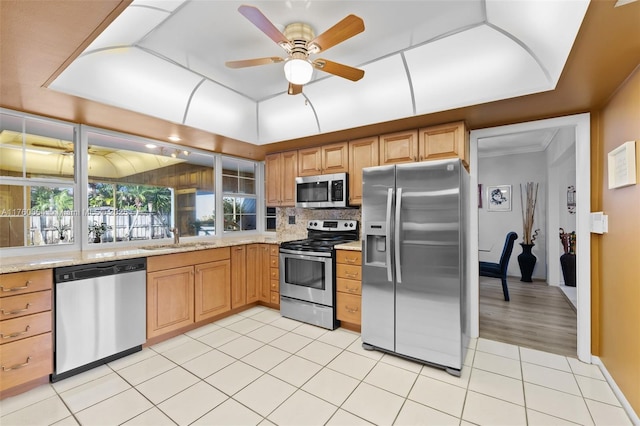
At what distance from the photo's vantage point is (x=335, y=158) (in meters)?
3.58

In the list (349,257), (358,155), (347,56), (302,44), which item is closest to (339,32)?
(302,44)

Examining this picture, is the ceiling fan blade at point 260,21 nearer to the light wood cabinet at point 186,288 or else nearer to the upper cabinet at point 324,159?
the upper cabinet at point 324,159

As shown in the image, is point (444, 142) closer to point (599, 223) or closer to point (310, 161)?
point (599, 223)

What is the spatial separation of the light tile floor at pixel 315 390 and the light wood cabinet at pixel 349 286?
0.35 meters

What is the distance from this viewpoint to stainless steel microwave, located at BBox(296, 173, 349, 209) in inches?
136

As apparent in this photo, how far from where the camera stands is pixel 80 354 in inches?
88.6

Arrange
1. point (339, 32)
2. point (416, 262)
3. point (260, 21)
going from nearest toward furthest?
point (260, 21), point (339, 32), point (416, 262)

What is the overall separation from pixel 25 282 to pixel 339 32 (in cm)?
276

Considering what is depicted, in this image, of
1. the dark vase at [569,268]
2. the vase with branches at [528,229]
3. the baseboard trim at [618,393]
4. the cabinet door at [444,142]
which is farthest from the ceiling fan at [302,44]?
the vase with branches at [528,229]

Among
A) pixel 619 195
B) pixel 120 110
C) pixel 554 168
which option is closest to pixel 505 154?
pixel 554 168

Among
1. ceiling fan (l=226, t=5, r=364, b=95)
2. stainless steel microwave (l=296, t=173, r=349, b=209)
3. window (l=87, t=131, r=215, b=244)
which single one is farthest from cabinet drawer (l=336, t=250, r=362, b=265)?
window (l=87, t=131, r=215, b=244)

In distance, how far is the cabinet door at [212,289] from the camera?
3.14 metres

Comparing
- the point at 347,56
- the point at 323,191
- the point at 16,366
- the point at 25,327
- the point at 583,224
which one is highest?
the point at 347,56

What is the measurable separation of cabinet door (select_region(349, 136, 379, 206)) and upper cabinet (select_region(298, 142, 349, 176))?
0.09 metres
